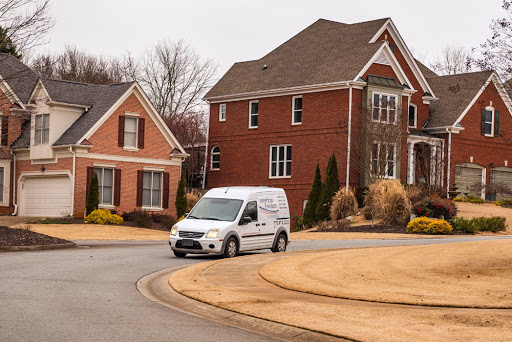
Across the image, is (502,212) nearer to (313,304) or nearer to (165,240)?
(165,240)

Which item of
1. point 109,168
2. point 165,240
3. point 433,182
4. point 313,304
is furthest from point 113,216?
point 313,304

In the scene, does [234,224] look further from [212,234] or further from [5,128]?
[5,128]

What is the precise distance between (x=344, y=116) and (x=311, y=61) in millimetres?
5826

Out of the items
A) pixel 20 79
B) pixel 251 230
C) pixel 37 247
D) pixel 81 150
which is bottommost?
pixel 37 247

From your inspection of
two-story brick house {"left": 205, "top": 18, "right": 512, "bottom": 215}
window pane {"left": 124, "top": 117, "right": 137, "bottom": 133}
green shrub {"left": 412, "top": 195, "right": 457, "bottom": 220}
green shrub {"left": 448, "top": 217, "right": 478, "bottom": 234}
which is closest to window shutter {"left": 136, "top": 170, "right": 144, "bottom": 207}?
window pane {"left": 124, "top": 117, "right": 137, "bottom": 133}

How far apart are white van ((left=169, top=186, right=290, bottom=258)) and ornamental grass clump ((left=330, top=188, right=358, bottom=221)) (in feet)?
54.3

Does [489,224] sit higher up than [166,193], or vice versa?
[166,193]

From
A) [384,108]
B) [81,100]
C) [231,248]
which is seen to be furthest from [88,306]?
[384,108]

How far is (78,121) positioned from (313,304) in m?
31.4

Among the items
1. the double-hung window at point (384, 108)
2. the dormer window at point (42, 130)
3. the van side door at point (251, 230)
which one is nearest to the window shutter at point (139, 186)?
the dormer window at point (42, 130)

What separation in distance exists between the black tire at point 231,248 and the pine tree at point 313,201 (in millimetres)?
20486

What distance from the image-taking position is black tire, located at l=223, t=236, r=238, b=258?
21922 millimetres

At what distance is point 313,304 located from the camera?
12.7 meters

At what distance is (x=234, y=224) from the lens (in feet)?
73.2
